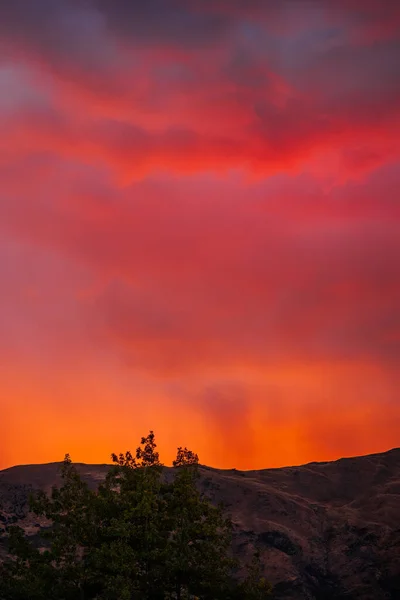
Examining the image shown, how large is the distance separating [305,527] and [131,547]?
11143 cm

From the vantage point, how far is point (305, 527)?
16450 cm

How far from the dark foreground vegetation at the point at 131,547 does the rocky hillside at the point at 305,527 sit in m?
79.9

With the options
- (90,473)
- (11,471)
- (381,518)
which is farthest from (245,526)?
(11,471)

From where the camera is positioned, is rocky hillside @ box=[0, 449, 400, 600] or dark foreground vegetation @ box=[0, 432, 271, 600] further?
rocky hillside @ box=[0, 449, 400, 600]

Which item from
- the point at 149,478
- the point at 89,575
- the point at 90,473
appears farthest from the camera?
the point at 90,473

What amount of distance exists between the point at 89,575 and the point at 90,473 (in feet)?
421

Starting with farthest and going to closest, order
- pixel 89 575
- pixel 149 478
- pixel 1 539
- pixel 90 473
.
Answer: pixel 90 473
pixel 1 539
pixel 149 478
pixel 89 575

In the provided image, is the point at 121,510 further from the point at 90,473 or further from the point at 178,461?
the point at 90,473

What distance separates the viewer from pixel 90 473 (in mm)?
→ 184625

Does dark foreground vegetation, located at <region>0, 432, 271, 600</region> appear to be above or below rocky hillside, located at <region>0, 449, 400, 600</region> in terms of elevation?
below

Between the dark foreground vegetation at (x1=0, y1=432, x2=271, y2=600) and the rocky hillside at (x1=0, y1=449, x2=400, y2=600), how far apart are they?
3145 inches

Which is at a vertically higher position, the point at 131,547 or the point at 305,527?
the point at 305,527

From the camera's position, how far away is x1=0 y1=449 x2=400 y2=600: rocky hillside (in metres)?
144

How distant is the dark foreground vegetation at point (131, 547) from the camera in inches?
2343
